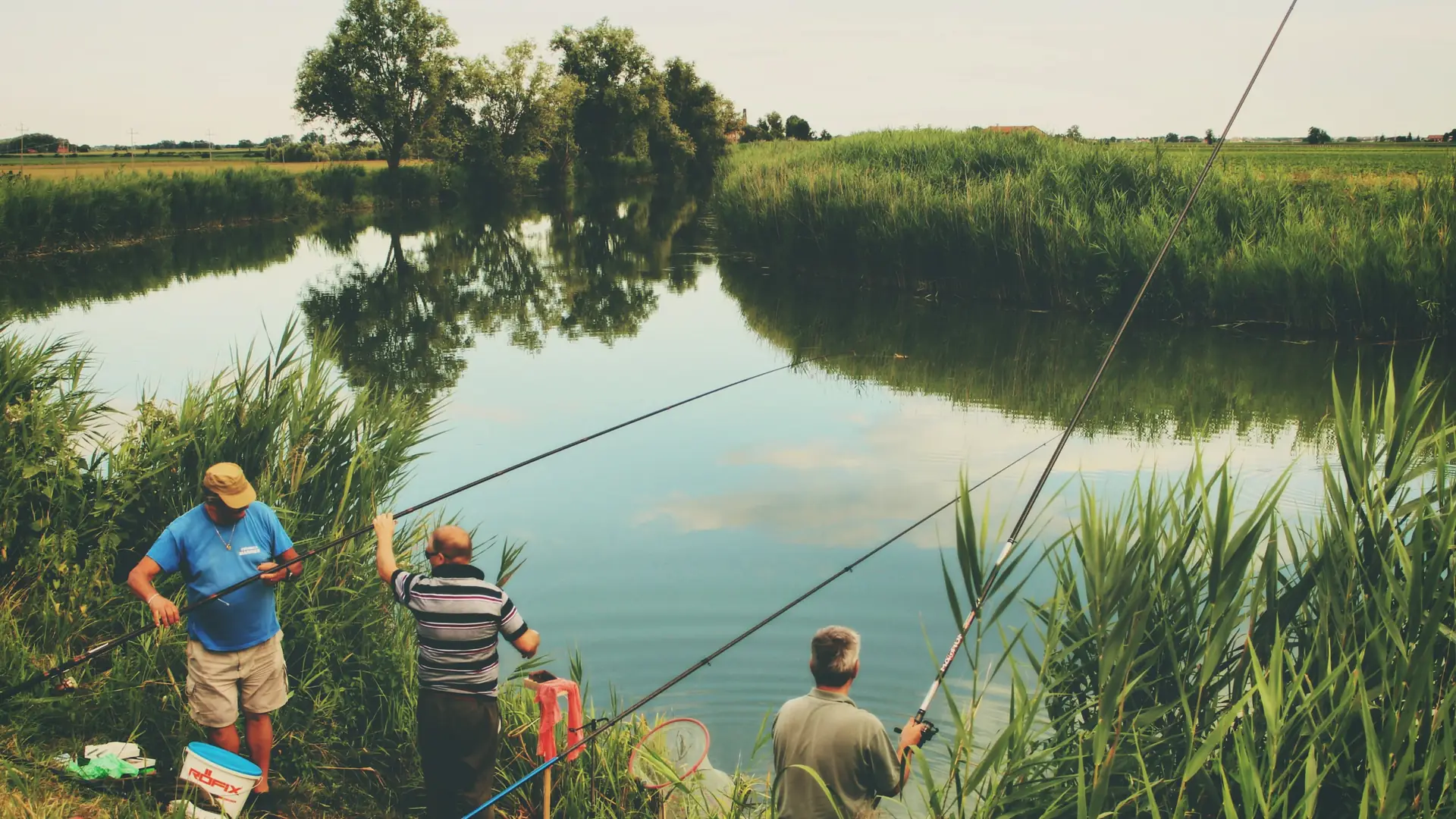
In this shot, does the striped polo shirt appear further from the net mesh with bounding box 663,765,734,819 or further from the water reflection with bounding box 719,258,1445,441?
the water reflection with bounding box 719,258,1445,441

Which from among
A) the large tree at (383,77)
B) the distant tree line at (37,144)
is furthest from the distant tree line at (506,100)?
the distant tree line at (37,144)

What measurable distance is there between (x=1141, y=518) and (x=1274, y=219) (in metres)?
15.0

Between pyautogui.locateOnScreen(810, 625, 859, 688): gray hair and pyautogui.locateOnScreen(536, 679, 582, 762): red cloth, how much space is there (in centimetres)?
134

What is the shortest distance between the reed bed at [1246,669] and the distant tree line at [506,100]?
57.0 metres

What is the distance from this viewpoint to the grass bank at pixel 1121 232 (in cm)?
1466

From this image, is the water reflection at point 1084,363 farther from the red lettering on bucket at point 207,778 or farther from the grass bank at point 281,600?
the red lettering on bucket at point 207,778

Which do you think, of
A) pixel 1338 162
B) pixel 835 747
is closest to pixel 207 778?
pixel 835 747

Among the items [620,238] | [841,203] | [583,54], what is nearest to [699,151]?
[583,54]

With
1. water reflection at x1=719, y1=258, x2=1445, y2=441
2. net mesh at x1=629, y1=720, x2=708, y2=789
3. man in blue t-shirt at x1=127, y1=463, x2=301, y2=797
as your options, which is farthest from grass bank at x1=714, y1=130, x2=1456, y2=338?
man in blue t-shirt at x1=127, y1=463, x2=301, y2=797

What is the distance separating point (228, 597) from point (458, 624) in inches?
47.8

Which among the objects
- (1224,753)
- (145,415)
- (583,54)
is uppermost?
(583,54)

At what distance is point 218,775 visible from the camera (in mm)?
4750

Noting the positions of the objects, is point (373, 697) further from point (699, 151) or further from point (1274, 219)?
point (699, 151)

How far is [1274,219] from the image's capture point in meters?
17.0
